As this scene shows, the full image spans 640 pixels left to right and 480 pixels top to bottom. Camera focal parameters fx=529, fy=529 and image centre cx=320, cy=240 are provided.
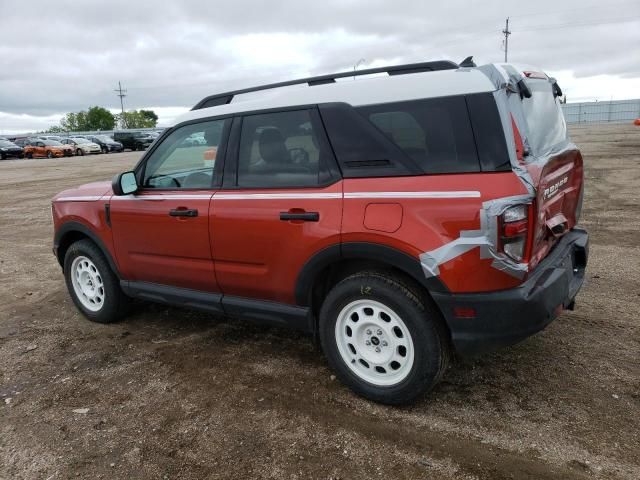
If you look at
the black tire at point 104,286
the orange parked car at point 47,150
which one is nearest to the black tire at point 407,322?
the black tire at point 104,286

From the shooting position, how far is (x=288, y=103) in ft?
11.4

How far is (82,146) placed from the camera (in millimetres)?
38531

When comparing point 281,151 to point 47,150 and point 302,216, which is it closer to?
point 302,216

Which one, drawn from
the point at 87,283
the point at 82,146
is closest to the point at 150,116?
the point at 82,146

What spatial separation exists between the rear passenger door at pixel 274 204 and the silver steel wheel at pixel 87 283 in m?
1.64

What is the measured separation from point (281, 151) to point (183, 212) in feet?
2.96

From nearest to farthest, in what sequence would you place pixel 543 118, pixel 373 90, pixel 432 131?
pixel 432 131 → pixel 373 90 → pixel 543 118

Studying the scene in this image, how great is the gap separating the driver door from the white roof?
0.30m

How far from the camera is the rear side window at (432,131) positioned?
281 centimetres

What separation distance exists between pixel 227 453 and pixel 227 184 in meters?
1.77

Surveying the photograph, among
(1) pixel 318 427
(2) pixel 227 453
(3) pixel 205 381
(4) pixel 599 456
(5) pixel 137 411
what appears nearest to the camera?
(4) pixel 599 456

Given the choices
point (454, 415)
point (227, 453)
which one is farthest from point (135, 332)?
point (454, 415)

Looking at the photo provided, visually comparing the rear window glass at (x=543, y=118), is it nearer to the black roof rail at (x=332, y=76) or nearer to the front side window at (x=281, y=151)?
the black roof rail at (x=332, y=76)

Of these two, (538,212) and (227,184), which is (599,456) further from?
(227,184)
